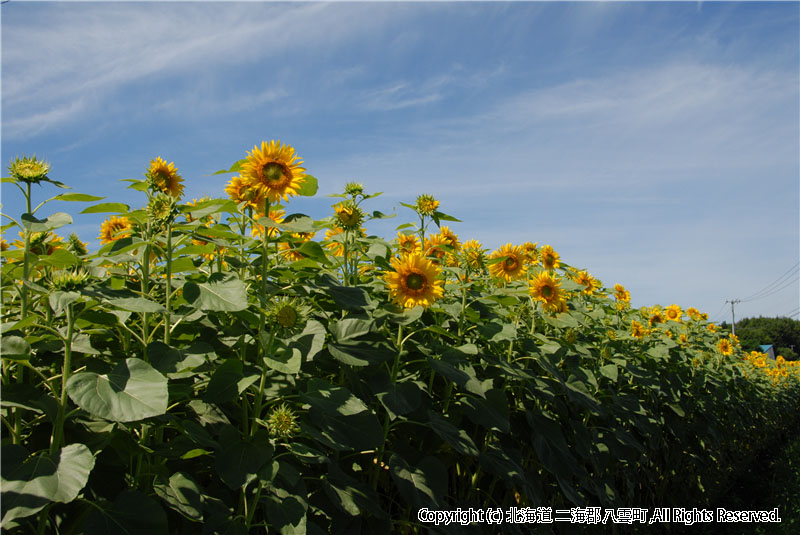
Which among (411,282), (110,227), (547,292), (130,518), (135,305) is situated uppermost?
(110,227)

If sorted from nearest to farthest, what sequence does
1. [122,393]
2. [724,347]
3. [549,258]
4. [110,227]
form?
1. [122,393]
2. [110,227]
3. [549,258]
4. [724,347]

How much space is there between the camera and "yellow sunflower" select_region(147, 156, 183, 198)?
1.98 m

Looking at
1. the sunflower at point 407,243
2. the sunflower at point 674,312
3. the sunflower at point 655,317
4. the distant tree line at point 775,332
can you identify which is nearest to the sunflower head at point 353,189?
the sunflower at point 407,243

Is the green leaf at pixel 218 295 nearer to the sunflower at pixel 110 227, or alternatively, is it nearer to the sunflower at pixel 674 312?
the sunflower at pixel 110 227

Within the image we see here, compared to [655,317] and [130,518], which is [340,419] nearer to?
[130,518]

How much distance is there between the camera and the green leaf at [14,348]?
134 centimetres

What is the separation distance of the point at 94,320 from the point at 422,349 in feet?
3.66

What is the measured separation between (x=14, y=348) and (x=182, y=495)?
55 cm

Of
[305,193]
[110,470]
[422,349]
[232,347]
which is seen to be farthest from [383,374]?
[110,470]

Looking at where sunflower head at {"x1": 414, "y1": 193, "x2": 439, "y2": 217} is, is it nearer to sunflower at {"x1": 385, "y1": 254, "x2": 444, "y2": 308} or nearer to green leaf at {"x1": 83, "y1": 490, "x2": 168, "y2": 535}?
sunflower at {"x1": 385, "y1": 254, "x2": 444, "y2": 308}

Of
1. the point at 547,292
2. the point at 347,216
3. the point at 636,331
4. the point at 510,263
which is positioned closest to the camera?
the point at 347,216

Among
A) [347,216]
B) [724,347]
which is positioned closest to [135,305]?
[347,216]

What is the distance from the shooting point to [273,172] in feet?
6.68

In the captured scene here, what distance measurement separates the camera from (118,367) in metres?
1.42
